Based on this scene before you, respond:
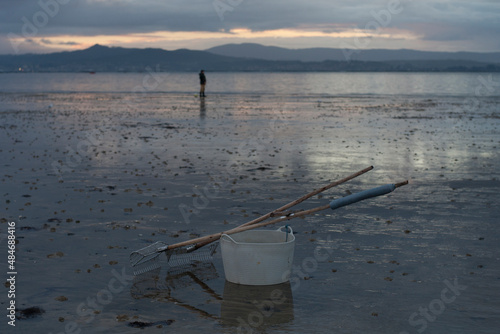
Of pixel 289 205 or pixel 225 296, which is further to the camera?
pixel 289 205

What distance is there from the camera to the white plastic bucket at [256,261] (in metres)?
7.62

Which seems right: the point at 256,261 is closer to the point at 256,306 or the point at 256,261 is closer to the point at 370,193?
the point at 256,306

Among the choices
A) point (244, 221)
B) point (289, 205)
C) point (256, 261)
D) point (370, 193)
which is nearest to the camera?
point (370, 193)

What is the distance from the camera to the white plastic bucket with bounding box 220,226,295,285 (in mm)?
7625

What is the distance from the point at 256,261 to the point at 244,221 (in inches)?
136

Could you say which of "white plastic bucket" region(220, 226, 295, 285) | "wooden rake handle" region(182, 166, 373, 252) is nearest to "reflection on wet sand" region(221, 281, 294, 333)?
"white plastic bucket" region(220, 226, 295, 285)

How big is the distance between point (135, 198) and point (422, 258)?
21.7ft

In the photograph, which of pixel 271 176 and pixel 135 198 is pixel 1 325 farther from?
pixel 271 176

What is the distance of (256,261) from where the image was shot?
7.64 metres

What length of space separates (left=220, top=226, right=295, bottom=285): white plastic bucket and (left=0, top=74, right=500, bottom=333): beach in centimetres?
16

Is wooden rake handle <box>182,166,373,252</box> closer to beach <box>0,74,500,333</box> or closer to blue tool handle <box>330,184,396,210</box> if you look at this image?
beach <box>0,74,500,333</box>

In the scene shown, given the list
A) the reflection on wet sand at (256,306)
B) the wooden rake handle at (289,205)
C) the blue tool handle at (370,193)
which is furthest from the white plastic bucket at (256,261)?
the blue tool handle at (370,193)

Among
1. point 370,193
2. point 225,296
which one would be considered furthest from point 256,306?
point 370,193

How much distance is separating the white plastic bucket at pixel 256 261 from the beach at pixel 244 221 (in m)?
0.16
